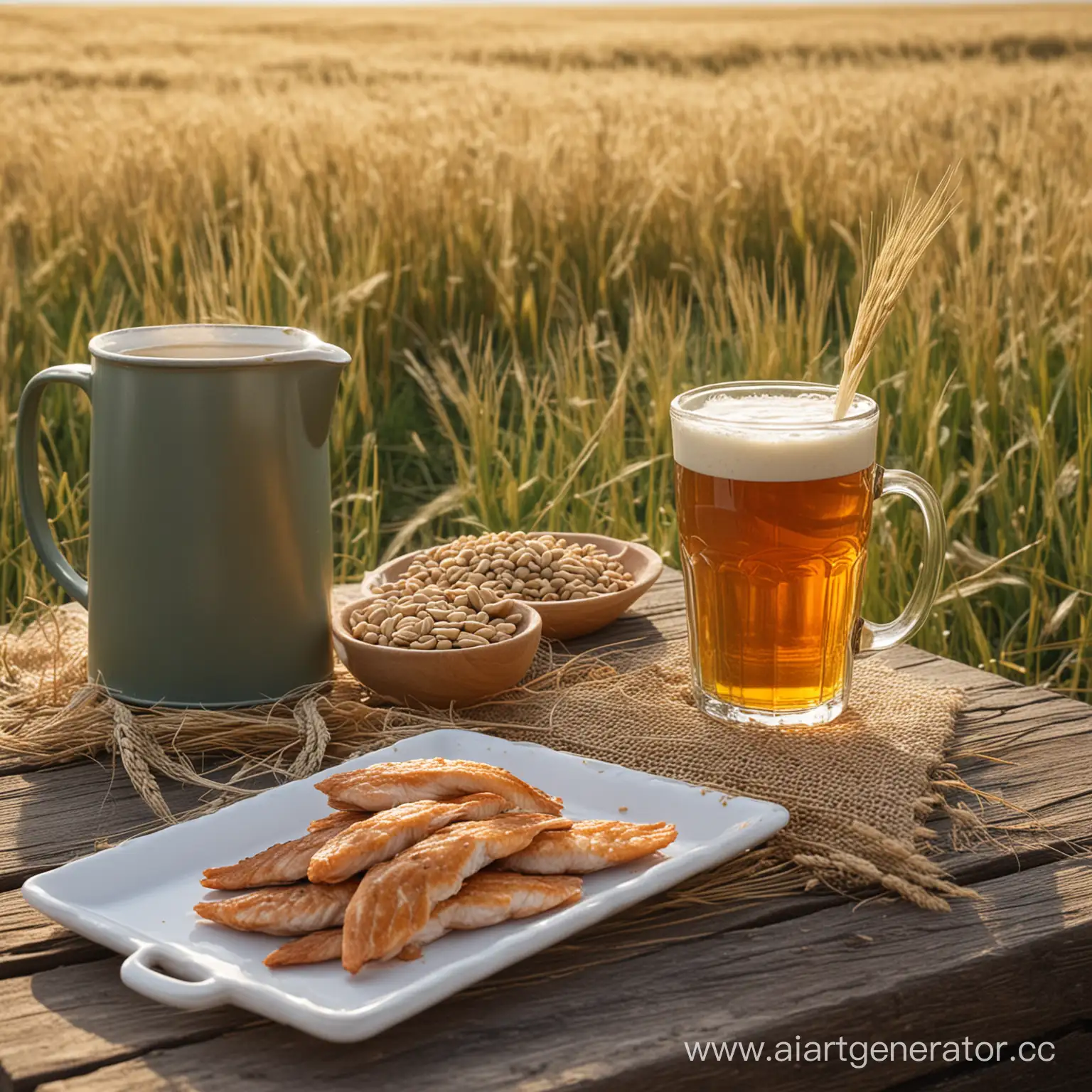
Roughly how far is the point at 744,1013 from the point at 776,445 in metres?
0.52

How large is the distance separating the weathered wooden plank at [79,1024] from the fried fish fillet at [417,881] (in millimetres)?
93

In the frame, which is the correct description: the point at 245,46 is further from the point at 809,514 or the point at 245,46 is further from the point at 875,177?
the point at 809,514

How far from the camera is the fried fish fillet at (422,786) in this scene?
1.01 m

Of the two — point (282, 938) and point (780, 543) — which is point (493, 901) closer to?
point (282, 938)

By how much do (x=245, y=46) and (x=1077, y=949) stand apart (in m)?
15.1

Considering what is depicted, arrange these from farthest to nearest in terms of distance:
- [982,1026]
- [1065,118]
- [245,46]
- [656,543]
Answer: [245,46]
[1065,118]
[656,543]
[982,1026]

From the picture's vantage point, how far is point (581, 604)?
60.2 inches

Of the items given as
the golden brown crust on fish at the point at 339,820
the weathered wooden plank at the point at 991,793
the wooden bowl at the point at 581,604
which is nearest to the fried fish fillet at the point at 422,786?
the golden brown crust on fish at the point at 339,820

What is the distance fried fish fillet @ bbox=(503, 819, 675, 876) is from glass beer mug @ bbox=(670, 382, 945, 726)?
0.34 meters

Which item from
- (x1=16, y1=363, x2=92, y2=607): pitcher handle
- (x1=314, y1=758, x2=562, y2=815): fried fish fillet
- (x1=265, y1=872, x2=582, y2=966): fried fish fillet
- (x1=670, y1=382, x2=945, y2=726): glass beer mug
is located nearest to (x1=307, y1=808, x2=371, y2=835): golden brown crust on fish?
(x1=314, y1=758, x2=562, y2=815): fried fish fillet

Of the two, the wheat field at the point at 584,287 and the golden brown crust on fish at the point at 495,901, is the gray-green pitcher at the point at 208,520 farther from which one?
the wheat field at the point at 584,287

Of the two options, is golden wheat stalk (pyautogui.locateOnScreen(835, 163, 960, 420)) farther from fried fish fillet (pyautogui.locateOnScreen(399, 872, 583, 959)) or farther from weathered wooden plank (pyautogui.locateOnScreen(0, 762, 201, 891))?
weathered wooden plank (pyautogui.locateOnScreen(0, 762, 201, 891))

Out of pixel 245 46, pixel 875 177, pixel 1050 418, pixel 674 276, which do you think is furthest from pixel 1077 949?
pixel 245 46

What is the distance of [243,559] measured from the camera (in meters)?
1.33
